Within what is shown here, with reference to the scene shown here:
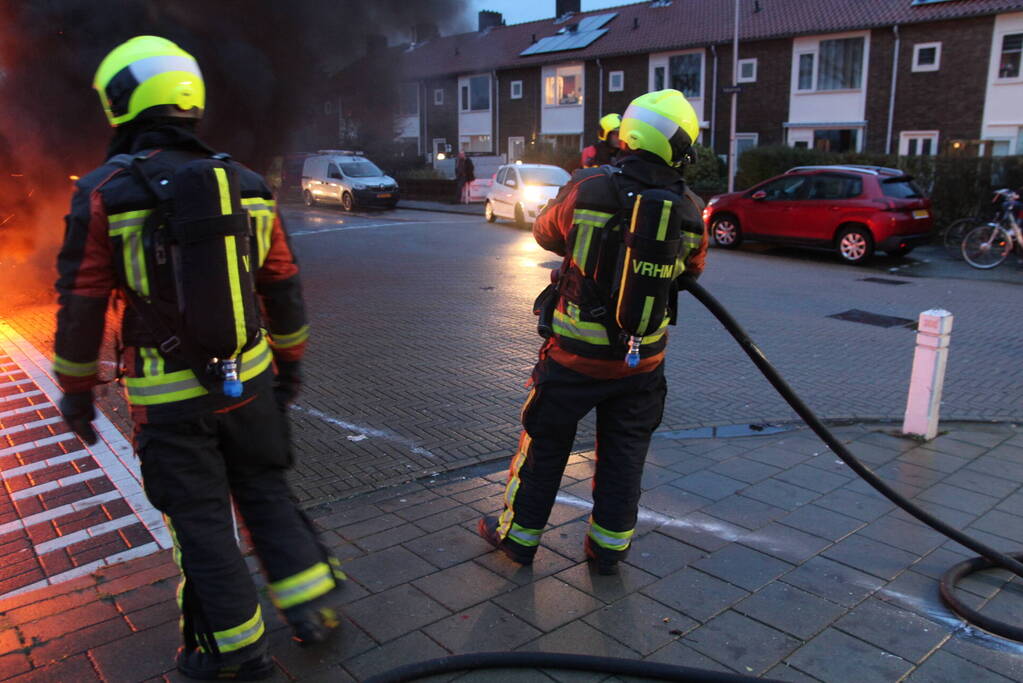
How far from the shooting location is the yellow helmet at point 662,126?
2.97 metres

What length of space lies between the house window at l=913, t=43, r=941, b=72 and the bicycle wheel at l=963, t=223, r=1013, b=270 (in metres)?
15.9

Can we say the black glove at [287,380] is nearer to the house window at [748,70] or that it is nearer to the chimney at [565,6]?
the house window at [748,70]

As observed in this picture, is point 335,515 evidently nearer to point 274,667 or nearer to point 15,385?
point 274,667

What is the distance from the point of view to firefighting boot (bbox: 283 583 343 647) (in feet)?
8.73

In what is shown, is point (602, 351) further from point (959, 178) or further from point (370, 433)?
point (959, 178)

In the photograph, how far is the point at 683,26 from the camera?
31.8m

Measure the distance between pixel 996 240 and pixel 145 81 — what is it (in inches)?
530

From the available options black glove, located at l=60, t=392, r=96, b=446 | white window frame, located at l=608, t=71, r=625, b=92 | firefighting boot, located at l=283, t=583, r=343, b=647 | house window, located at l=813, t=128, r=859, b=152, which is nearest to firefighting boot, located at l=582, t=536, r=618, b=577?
firefighting boot, located at l=283, t=583, r=343, b=647

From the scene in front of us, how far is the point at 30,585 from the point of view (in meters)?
3.25

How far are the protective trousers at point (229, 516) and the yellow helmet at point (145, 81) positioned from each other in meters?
0.94

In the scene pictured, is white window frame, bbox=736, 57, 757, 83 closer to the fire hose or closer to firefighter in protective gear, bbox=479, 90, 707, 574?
the fire hose

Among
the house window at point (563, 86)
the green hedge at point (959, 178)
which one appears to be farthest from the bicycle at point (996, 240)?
the house window at point (563, 86)

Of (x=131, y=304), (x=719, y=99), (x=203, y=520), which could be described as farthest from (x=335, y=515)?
(x=719, y=99)

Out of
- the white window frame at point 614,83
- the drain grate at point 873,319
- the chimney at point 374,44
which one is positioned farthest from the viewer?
the white window frame at point 614,83
